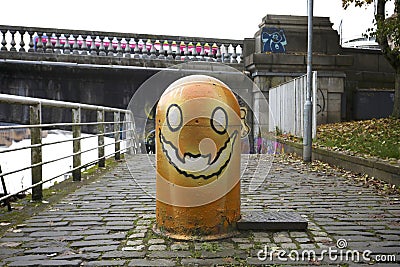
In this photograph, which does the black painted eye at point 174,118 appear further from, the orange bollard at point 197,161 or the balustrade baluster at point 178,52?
the balustrade baluster at point 178,52

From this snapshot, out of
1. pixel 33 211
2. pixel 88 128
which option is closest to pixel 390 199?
pixel 33 211

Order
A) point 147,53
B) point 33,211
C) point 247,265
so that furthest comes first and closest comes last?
point 147,53
point 33,211
point 247,265

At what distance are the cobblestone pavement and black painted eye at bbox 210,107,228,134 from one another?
1065 millimetres

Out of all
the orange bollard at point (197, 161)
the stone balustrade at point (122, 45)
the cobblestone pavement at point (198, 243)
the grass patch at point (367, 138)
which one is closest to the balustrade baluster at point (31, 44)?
the stone balustrade at point (122, 45)

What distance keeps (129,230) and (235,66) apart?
45.9 ft

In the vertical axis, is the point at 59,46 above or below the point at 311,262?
above

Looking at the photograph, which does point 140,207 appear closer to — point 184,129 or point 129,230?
point 129,230

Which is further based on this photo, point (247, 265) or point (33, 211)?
point (33, 211)

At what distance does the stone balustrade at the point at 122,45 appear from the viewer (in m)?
17.2

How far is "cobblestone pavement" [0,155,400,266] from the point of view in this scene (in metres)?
3.60

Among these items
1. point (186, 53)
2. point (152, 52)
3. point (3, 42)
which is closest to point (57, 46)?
point (3, 42)

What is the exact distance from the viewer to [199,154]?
13.3 feet

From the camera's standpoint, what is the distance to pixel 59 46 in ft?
56.9

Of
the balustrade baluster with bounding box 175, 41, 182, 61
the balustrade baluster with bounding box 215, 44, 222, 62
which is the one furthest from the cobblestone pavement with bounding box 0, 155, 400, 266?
the balustrade baluster with bounding box 215, 44, 222, 62
